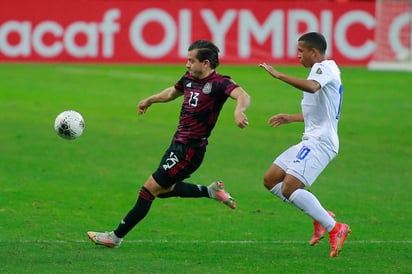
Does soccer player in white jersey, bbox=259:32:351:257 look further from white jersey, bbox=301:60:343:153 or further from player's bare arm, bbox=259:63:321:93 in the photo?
player's bare arm, bbox=259:63:321:93

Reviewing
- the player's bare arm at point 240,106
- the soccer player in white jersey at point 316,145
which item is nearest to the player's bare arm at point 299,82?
the soccer player in white jersey at point 316,145

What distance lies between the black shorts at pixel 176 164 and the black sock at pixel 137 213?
0.19 metres

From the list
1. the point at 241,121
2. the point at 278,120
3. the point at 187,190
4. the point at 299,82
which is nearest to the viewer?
the point at 241,121

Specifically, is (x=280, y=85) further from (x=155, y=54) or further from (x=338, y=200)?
(x=338, y=200)

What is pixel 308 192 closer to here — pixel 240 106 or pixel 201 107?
pixel 240 106

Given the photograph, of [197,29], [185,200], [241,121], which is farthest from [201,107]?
[197,29]

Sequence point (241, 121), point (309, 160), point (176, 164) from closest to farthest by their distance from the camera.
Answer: point (241, 121) < point (309, 160) < point (176, 164)

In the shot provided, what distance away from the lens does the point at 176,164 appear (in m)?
11.0

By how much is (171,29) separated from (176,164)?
27502mm

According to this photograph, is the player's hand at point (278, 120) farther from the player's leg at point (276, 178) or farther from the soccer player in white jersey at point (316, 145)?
the player's leg at point (276, 178)

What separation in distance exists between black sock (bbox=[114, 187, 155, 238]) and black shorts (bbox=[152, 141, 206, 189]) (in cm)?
19

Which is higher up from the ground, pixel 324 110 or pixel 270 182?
pixel 324 110

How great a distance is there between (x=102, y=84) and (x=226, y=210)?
17725 millimetres

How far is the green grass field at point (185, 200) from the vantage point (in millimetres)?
10633
